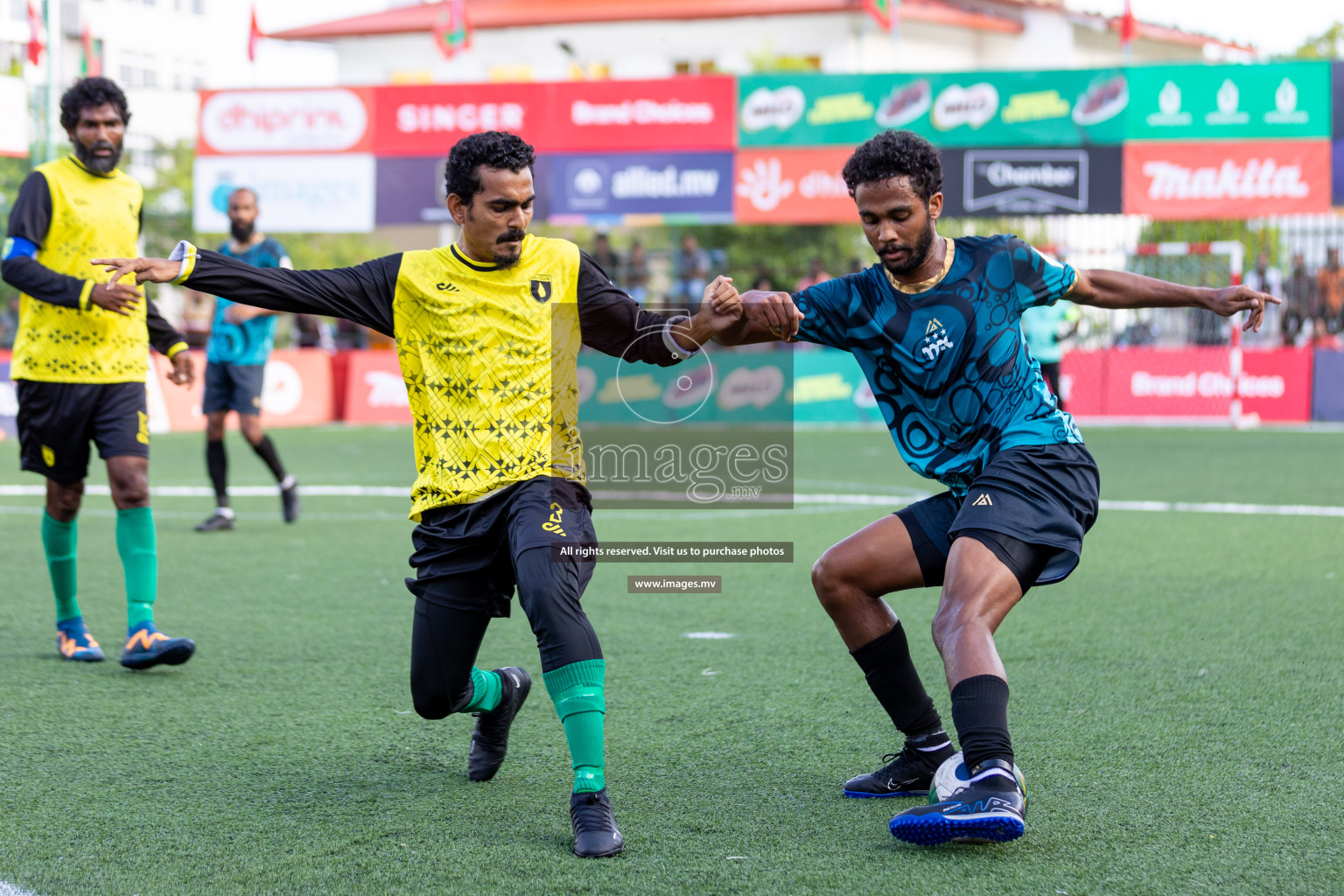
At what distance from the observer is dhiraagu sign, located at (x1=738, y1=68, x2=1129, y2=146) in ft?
68.3

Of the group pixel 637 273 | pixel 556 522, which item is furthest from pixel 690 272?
pixel 556 522

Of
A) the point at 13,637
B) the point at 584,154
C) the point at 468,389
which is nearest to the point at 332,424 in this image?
the point at 584,154

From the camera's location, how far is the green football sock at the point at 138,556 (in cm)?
559

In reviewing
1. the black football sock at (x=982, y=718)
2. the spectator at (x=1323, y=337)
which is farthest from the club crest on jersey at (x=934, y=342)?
the spectator at (x=1323, y=337)

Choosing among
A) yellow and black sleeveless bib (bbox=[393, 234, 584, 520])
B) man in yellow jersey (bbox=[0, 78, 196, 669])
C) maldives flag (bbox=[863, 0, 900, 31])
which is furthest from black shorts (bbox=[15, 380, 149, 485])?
maldives flag (bbox=[863, 0, 900, 31])

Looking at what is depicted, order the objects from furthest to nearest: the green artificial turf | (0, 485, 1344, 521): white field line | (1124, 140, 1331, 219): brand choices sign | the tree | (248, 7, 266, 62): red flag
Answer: the tree → (248, 7, 266, 62): red flag → (1124, 140, 1331, 219): brand choices sign → (0, 485, 1344, 521): white field line → the green artificial turf

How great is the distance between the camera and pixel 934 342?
3914 millimetres

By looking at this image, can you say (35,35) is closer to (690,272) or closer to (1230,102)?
(690,272)

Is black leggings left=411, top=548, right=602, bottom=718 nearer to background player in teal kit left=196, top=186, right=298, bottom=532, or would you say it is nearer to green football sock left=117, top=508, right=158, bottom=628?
green football sock left=117, top=508, right=158, bottom=628

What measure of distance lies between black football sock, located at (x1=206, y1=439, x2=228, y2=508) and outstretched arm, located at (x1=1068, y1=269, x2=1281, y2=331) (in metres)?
7.11

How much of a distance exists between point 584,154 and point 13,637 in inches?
665

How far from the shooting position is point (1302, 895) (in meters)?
3.18

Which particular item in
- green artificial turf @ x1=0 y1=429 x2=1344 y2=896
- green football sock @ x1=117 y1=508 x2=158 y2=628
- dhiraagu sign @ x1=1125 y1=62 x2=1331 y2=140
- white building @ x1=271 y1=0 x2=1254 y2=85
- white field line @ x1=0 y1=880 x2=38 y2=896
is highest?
white building @ x1=271 y1=0 x2=1254 y2=85

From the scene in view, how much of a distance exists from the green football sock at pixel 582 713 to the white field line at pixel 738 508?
6.79 m
